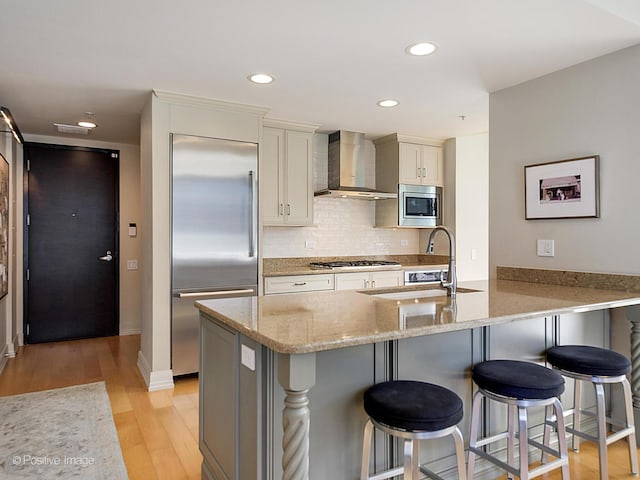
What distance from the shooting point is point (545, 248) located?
3.03 metres

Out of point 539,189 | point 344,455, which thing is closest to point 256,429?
point 344,455

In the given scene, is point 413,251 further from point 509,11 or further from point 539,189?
point 509,11

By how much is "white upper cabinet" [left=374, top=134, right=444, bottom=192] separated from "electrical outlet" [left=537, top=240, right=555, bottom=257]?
216 cm

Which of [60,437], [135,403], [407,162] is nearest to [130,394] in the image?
[135,403]

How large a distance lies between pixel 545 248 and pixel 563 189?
17.0 inches

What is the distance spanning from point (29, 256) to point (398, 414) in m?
4.96

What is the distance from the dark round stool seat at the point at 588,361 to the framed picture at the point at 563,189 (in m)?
0.97

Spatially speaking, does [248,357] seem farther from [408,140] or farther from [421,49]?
[408,140]

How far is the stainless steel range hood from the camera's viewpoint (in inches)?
189

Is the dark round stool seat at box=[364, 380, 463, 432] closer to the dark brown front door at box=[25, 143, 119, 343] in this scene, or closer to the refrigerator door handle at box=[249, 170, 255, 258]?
the refrigerator door handle at box=[249, 170, 255, 258]

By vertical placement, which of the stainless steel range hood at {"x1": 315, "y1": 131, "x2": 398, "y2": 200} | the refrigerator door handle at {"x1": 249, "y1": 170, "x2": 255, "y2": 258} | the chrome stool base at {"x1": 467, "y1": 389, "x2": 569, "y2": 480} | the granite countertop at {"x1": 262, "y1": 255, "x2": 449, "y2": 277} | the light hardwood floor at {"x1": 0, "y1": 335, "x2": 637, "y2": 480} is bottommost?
the light hardwood floor at {"x1": 0, "y1": 335, "x2": 637, "y2": 480}

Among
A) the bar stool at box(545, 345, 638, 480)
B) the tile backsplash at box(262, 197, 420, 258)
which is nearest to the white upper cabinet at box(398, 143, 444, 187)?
the tile backsplash at box(262, 197, 420, 258)

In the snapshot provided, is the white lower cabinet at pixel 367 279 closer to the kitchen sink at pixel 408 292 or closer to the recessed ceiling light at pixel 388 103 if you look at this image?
the kitchen sink at pixel 408 292

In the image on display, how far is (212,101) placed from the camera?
11.8ft
